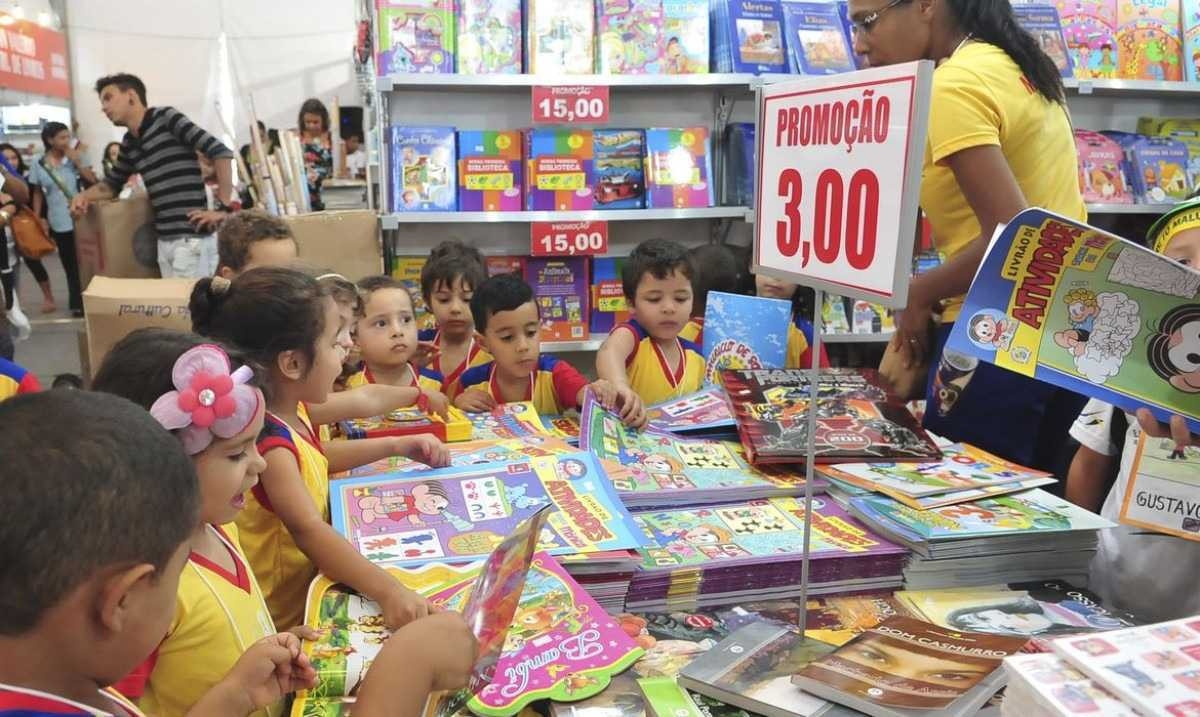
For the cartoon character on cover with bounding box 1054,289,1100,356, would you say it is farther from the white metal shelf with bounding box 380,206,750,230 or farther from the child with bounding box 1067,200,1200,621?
the white metal shelf with bounding box 380,206,750,230

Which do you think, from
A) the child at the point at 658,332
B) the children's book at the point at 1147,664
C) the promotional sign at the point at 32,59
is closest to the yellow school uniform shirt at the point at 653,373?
the child at the point at 658,332

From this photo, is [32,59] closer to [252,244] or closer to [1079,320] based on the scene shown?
[252,244]

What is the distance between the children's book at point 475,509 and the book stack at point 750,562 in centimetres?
7

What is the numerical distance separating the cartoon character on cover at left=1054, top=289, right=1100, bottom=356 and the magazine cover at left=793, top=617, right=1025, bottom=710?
1.29ft

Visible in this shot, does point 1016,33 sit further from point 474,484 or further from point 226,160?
point 226,160

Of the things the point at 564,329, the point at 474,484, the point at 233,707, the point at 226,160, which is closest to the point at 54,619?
the point at 233,707

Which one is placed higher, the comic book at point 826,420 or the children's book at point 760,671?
the comic book at point 826,420

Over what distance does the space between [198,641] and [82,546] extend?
15.1 inches

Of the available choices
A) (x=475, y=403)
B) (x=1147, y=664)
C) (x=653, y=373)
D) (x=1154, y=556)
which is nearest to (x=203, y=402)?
(x=1147, y=664)

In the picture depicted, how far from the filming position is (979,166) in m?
1.71

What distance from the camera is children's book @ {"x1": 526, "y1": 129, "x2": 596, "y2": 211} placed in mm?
3846

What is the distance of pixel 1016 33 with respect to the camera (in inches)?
70.2

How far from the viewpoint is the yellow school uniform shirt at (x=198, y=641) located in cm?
103

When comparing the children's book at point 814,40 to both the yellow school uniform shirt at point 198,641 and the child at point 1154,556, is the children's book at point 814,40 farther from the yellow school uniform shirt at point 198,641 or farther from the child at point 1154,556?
the yellow school uniform shirt at point 198,641
